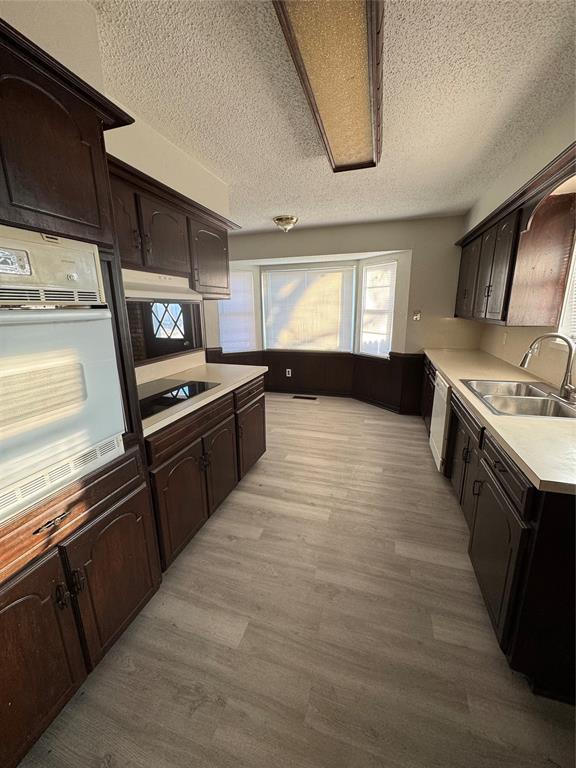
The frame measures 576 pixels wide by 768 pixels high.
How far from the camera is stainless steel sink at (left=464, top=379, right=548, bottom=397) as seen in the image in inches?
85.1

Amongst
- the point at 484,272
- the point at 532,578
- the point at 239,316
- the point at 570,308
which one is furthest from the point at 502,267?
the point at 239,316

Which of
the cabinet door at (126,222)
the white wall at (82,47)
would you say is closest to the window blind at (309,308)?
the white wall at (82,47)

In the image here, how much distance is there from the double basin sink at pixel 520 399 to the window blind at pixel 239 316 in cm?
374

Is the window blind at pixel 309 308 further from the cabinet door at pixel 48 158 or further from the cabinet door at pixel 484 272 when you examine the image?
the cabinet door at pixel 48 158

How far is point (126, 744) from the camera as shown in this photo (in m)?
1.08

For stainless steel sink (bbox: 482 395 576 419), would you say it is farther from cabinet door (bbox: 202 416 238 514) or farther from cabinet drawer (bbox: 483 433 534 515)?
cabinet door (bbox: 202 416 238 514)

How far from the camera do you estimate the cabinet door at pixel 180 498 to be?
1640 millimetres

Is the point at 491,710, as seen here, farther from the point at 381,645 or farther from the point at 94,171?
the point at 94,171

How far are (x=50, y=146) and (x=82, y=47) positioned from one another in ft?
1.99

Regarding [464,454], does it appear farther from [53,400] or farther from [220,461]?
[53,400]

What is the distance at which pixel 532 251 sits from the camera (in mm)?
2260

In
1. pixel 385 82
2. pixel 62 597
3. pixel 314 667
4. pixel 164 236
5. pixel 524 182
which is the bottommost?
pixel 314 667

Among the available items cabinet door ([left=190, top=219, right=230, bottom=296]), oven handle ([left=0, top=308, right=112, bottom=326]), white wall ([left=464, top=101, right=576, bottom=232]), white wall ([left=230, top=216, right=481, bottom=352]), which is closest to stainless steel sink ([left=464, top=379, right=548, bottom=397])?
white wall ([left=464, top=101, right=576, bottom=232])

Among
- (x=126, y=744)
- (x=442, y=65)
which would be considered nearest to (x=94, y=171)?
(x=442, y=65)
